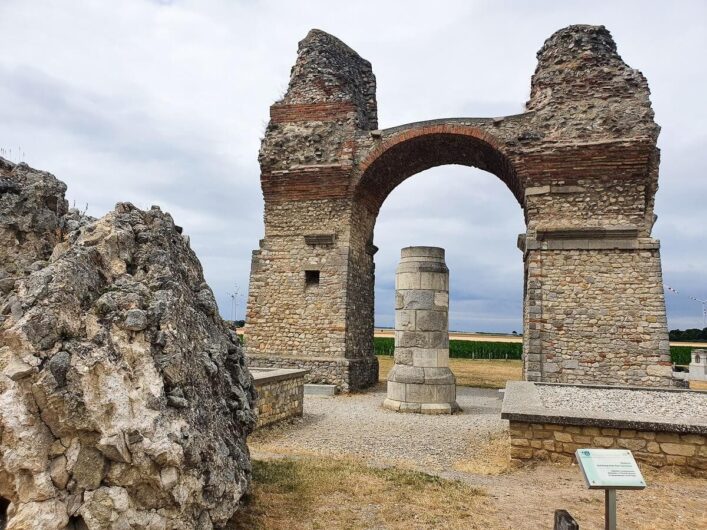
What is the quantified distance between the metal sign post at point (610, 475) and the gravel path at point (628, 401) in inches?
130

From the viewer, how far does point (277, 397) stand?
8.92 meters

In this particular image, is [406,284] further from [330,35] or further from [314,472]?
[330,35]

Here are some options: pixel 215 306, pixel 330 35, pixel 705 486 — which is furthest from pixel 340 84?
pixel 705 486

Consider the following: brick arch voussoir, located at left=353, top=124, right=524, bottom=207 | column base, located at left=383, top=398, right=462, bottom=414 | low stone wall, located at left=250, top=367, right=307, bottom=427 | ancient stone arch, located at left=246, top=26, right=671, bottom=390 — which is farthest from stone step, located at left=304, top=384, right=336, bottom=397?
brick arch voussoir, located at left=353, top=124, right=524, bottom=207

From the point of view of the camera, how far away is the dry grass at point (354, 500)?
420 centimetres

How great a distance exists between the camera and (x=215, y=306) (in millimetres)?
4543

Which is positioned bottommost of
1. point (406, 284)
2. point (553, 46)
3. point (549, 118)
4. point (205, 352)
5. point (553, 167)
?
point (205, 352)

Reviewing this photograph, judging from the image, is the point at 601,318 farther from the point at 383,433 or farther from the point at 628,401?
the point at 383,433

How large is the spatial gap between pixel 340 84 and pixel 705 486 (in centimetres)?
1249

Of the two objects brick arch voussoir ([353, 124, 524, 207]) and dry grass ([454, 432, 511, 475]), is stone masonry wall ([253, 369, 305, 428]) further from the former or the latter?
brick arch voussoir ([353, 124, 524, 207])

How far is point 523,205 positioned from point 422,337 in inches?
191

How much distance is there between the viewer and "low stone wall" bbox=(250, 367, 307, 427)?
Result: 8375mm

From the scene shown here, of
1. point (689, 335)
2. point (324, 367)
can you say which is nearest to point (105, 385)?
point (324, 367)

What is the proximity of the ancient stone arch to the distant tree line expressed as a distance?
182 ft
